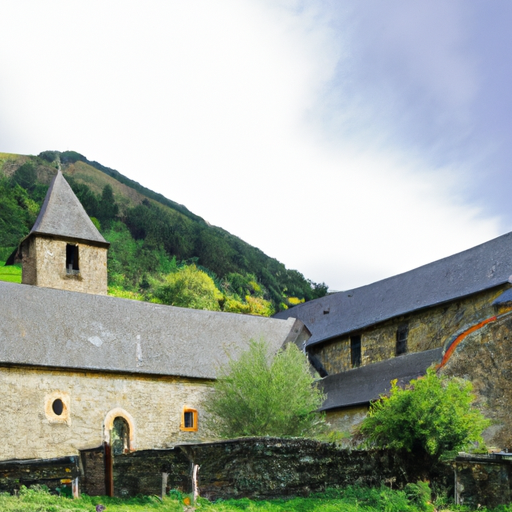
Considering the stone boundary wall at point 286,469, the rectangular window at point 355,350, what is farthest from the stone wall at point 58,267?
the stone boundary wall at point 286,469

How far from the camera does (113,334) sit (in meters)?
28.8

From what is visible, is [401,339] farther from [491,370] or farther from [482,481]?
[482,481]

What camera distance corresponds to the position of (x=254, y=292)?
9038 centimetres

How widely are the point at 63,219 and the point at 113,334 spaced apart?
8484mm

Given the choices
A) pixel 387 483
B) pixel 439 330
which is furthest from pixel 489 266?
pixel 387 483

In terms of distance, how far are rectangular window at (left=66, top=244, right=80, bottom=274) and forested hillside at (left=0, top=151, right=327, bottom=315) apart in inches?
1328

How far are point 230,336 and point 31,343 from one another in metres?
9.15

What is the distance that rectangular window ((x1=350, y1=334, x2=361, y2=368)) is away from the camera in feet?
103

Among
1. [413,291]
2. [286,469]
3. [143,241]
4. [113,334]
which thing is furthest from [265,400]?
[143,241]

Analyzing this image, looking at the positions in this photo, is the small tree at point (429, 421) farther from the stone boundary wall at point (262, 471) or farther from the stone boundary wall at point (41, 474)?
the stone boundary wall at point (41, 474)

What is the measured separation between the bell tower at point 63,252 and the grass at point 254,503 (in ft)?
61.8

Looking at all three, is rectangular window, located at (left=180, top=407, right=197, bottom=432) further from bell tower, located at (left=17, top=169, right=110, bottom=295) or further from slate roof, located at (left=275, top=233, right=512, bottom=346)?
bell tower, located at (left=17, top=169, right=110, bottom=295)

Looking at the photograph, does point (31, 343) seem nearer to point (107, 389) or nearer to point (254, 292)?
point (107, 389)

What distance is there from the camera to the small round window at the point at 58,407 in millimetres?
25359
